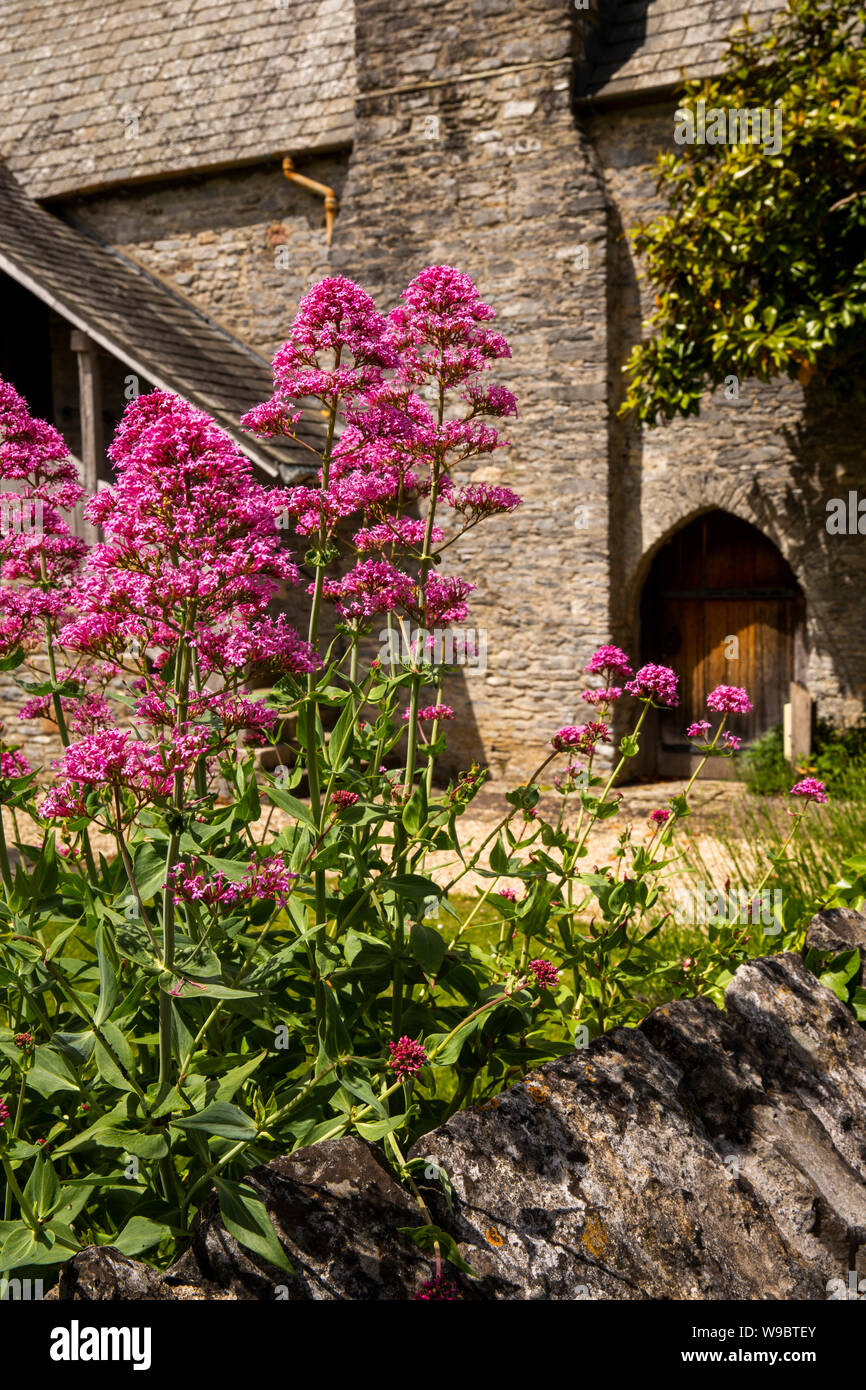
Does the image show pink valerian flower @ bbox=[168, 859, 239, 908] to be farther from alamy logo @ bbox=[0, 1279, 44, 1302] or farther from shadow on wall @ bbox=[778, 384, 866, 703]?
shadow on wall @ bbox=[778, 384, 866, 703]

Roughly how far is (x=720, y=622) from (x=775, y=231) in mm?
3487

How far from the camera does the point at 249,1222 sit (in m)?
1.63

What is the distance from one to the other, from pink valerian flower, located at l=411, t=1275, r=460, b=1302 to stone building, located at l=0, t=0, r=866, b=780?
8371mm

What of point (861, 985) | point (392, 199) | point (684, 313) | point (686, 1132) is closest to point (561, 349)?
point (684, 313)

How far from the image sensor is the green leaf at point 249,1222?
5.23ft

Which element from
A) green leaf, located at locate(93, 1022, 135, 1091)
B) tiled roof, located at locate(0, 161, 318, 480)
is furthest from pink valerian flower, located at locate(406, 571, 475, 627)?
tiled roof, located at locate(0, 161, 318, 480)

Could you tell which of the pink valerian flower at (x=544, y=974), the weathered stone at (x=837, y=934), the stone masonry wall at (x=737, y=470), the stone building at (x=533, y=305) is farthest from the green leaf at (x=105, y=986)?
the stone masonry wall at (x=737, y=470)

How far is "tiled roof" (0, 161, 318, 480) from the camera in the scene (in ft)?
32.1

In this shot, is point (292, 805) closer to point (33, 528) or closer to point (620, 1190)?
point (620, 1190)

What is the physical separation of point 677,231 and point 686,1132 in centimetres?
841

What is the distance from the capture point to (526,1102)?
1944 millimetres

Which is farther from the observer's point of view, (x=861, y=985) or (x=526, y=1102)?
(x=861, y=985)

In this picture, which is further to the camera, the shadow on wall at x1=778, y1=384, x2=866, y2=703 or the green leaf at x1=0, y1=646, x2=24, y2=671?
the shadow on wall at x1=778, y1=384, x2=866, y2=703
